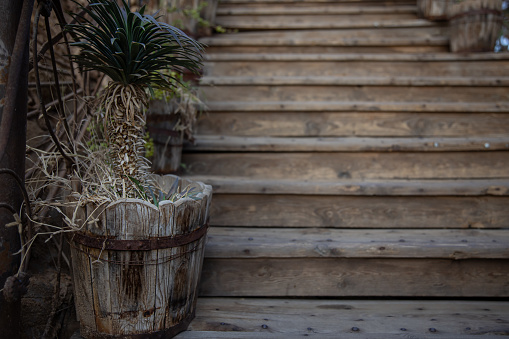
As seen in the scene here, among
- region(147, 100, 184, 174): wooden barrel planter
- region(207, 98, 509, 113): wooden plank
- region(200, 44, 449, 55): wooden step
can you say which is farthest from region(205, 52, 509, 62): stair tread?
region(147, 100, 184, 174): wooden barrel planter

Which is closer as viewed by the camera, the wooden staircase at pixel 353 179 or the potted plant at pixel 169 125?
the wooden staircase at pixel 353 179

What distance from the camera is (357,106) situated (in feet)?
7.80

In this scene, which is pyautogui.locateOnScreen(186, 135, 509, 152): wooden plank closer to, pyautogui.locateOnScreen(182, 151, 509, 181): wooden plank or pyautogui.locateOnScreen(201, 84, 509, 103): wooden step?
pyautogui.locateOnScreen(182, 151, 509, 181): wooden plank

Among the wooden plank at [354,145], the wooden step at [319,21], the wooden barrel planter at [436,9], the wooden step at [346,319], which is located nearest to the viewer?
the wooden step at [346,319]

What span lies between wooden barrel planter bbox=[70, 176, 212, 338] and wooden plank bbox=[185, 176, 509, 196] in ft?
2.00

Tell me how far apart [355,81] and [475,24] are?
0.90 m

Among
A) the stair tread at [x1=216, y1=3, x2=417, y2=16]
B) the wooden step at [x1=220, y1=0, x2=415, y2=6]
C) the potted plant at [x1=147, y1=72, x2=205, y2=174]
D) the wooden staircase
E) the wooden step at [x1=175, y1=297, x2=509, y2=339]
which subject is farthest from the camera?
the wooden step at [x1=220, y1=0, x2=415, y2=6]

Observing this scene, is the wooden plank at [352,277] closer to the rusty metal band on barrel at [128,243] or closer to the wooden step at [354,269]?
the wooden step at [354,269]

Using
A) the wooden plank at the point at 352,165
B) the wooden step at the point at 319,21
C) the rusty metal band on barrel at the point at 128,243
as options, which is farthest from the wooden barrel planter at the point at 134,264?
the wooden step at the point at 319,21

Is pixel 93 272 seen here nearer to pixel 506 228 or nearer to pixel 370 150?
pixel 370 150

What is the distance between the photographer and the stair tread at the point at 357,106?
7.63 ft

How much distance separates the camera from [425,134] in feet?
7.64

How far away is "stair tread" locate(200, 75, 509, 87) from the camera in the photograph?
2.49 m

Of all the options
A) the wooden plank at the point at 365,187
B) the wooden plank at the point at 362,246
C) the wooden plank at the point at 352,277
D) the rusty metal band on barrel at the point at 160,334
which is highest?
the wooden plank at the point at 365,187
